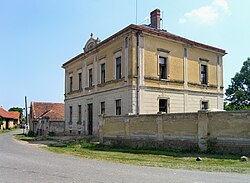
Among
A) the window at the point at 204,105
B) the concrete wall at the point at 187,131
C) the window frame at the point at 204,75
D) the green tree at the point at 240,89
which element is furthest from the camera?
the green tree at the point at 240,89

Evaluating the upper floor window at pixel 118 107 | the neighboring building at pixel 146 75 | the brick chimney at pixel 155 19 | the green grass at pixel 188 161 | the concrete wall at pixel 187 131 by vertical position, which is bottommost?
the green grass at pixel 188 161

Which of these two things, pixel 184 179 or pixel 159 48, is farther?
pixel 159 48

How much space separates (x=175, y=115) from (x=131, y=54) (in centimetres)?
719

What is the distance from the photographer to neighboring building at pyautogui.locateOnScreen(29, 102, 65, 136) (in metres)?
36.0

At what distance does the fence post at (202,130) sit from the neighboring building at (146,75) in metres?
7.16

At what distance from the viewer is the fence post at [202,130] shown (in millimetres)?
14930

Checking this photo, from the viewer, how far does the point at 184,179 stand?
328 inches

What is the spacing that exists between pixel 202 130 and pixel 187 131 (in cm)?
100

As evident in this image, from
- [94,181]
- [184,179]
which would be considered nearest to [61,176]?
[94,181]

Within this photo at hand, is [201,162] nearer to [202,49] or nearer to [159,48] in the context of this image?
[159,48]

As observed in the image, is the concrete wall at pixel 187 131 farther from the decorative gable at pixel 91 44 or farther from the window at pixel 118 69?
the decorative gable at pixel 91 44

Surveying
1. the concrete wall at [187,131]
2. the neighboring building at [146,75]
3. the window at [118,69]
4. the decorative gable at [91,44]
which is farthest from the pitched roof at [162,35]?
the concrete wall at [187,131]

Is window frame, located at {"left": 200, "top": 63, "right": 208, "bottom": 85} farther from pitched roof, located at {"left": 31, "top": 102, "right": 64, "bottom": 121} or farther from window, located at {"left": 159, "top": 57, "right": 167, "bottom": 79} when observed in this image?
pitched roof, located at {"left": 31, "top": 102, "right": 64, "bottom": 121}

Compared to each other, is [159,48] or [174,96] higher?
[159,48]
